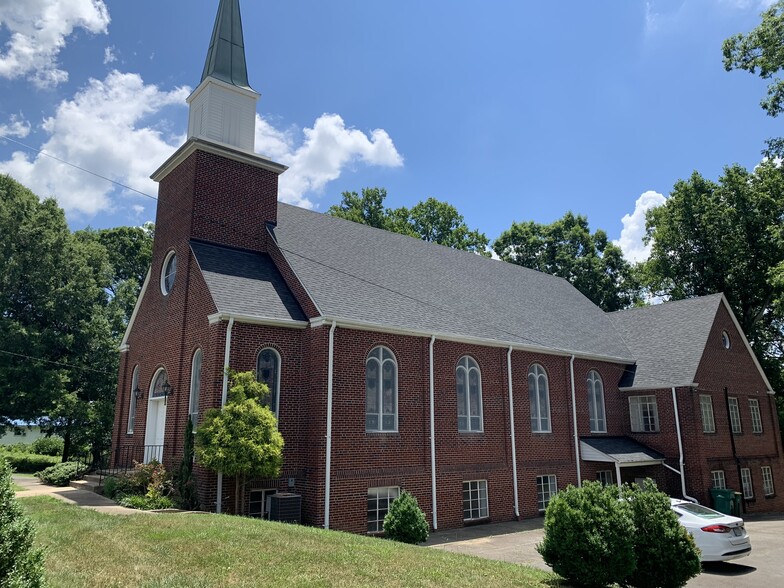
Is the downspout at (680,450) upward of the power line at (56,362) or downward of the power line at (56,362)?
downward

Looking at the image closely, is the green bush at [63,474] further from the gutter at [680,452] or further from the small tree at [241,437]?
the gutter at [680,452]

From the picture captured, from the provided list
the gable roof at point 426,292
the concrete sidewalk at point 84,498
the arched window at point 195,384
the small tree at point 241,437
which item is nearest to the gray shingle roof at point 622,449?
the gable roof at point 426,292

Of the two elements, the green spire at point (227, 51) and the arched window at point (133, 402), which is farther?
the green spire at point (227, 51)

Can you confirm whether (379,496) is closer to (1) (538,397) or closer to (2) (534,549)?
(2) (534,549)

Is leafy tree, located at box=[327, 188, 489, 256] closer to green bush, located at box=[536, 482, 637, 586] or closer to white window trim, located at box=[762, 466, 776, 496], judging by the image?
white window trim, located at box=[762, 466, 776, 496]

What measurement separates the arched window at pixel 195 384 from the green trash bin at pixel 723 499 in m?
18.3

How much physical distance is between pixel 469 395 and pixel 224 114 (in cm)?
1241

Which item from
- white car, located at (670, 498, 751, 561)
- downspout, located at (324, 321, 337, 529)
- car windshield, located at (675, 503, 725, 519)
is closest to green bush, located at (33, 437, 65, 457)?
downspout, located at (324, 321, 337, 529)

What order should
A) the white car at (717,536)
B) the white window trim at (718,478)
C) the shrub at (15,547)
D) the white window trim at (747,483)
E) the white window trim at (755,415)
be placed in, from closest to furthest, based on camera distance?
the shrub at (15,547), the white car at (717,536), the white window trim at (718,478), the white window trim at (747,483), the white window trim at (755,415)

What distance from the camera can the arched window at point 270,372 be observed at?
1573 centimetres

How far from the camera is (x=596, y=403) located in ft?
78.1

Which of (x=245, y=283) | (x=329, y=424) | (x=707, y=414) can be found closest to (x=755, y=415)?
(x=707, y=414)

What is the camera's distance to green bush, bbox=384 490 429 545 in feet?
44.9

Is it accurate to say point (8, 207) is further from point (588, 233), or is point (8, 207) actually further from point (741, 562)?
point (588, 233)
